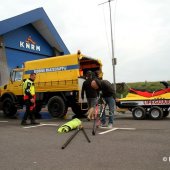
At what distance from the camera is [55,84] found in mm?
14297

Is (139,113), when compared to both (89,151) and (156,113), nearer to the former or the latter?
(156,113)

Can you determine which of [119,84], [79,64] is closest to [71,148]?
[79,64]

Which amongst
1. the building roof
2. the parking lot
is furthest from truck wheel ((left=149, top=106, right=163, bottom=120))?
the building roof

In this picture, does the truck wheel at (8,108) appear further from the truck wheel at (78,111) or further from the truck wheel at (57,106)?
the truck wheel at (78,111)

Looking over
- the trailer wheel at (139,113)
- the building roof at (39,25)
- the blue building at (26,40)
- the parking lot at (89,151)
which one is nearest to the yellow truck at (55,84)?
the trailer wheel at (139,113)

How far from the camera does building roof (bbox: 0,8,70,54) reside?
1973 cm

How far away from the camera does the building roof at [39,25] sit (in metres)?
19.7

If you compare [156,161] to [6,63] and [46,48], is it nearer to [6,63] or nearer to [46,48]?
[6,63]

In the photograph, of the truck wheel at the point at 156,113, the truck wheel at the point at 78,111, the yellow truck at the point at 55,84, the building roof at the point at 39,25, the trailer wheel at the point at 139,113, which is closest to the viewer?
the truck wheel at the point at 156,113

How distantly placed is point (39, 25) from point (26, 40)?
5.39ft

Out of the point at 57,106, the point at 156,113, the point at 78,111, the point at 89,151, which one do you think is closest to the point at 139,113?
the point at 156,113

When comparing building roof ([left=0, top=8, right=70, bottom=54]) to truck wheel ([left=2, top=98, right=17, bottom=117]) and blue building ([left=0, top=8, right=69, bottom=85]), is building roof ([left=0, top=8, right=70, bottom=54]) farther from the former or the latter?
truck wheel ([left=2, top=98, right=17, bottom=117])

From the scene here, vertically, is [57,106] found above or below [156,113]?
above

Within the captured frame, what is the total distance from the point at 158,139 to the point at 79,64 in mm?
6637
